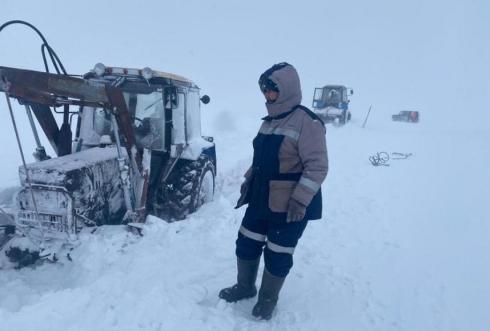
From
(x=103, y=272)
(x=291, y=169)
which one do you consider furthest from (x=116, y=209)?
(x=291, y=169)

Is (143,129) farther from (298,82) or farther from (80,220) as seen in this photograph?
(298,82)

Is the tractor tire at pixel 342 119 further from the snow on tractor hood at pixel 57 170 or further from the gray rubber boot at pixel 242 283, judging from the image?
the gray rubber boot at pixel 242 283

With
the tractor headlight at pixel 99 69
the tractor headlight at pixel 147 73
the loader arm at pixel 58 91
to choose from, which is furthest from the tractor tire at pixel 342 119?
the loader arm at pixel 58 91

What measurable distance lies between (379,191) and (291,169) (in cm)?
466

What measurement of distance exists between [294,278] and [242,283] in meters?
0.65

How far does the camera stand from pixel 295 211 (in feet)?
8.22

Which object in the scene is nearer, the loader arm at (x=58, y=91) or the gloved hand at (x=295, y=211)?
the gloved hand at (x=295, y=211)

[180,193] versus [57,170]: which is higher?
[57,170]

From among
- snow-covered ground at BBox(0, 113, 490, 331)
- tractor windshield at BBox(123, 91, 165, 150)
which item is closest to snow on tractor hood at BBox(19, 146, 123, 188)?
snow-covered ground at BBox(0, 113, 490, 331)

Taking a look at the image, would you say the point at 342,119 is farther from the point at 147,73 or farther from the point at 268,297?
the point at 268,297

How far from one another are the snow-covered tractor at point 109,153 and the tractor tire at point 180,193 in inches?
0.5

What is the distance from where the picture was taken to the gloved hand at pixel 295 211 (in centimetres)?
249

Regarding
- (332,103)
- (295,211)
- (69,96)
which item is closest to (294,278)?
(295,211)

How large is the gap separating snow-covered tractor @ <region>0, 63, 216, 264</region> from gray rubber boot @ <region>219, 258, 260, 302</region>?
1.23m
